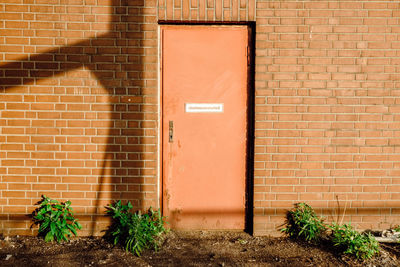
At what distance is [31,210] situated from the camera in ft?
13.1

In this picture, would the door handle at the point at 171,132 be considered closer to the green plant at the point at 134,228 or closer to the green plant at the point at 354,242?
the green plant at the point at 134,228

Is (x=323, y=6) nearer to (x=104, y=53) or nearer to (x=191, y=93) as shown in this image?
(x=191, y=93)

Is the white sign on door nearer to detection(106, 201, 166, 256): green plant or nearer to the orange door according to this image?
the orange door

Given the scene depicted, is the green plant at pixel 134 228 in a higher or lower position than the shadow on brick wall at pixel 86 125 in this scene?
lower

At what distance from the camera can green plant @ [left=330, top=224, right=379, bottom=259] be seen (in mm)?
3543

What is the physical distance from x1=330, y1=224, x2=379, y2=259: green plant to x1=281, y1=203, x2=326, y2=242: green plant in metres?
0.16

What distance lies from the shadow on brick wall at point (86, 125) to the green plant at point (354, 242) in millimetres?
2124

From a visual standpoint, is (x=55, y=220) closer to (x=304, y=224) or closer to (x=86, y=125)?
(x=86, y=125)

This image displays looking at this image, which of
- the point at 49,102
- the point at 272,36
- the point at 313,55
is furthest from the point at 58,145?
the point at 313,55

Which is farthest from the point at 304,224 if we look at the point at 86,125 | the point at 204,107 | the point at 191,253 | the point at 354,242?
the point at 86,125

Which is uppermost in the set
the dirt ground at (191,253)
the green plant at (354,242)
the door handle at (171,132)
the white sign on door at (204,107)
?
the white sign on door at (204,107)

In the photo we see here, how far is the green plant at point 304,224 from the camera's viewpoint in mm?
3900

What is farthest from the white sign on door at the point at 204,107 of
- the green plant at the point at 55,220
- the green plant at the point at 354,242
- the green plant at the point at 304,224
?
the green plant at the point at 354,242

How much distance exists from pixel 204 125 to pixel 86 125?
4.44 ft
